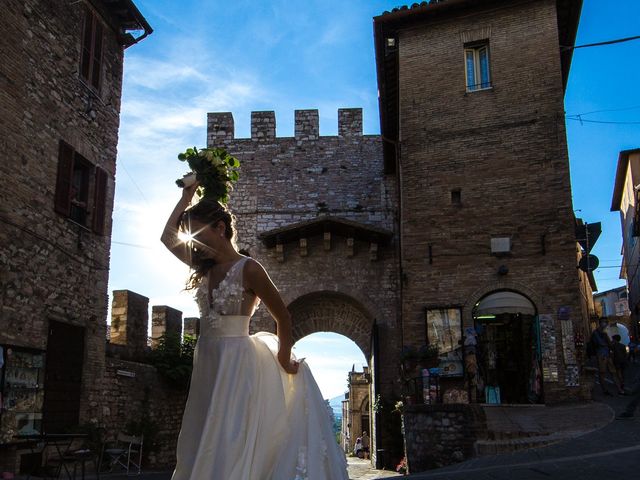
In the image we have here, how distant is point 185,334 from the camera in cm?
1658

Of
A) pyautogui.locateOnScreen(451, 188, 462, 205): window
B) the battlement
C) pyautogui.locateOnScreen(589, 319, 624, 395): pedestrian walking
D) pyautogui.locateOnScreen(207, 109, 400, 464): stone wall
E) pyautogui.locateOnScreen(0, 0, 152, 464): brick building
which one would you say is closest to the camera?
pyautogui.locateOnScreen(0, 0, 152, 464): brick building

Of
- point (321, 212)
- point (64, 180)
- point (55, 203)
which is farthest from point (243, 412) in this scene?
point (321, 212)

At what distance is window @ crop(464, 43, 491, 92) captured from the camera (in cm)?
1667

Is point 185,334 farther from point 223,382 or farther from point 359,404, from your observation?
point 359,404

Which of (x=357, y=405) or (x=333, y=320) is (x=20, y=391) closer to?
(x=333, y=320)

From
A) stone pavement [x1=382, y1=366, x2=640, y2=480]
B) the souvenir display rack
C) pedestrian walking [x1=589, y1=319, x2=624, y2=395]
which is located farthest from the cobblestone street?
the souvenir display rack

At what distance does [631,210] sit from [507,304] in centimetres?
2229

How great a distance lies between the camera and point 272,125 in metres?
21.1

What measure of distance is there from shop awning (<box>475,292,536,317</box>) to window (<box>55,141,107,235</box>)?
8.59 m


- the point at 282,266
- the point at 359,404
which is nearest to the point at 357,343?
the point at 282,266

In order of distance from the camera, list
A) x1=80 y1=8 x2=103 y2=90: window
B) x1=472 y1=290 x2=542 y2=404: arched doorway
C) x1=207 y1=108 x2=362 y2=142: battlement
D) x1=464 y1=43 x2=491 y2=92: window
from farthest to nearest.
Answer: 1. x1=207 y1=108 x2=362 y2=142: battlement
2. x1=464 y1=43 x2=491 y2=92: window
3. x1=472 y1=290 x2=542 y2=404: arched doorway
4. x1=80 y1=8 x2=103 y2=90: window

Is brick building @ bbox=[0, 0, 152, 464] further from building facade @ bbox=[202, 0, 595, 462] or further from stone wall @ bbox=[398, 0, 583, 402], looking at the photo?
stone wall @ bbox=[398, 0, 583, 402]

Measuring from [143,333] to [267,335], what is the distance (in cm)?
1146

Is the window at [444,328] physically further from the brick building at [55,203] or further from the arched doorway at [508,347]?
the brick building at [55,203]
